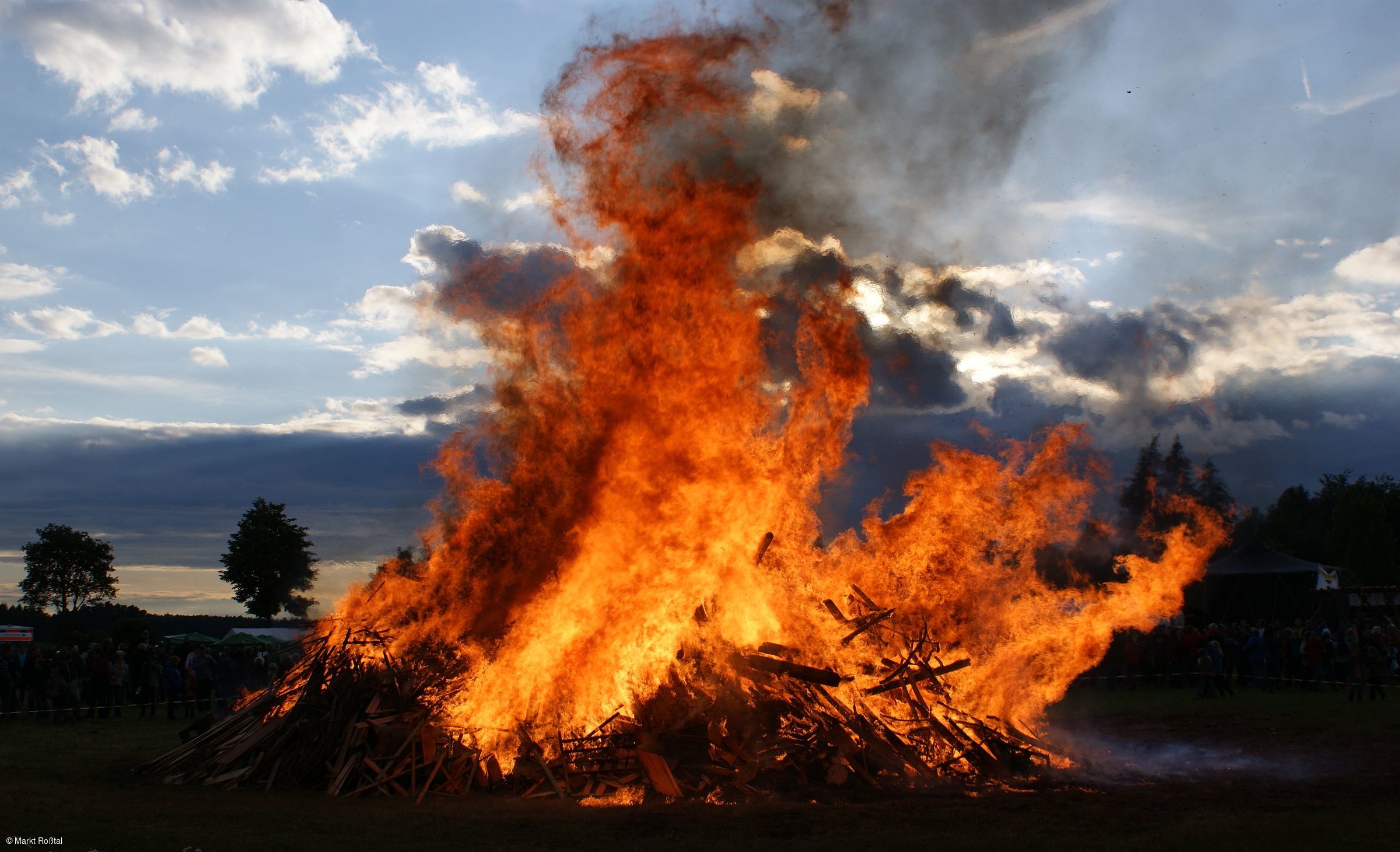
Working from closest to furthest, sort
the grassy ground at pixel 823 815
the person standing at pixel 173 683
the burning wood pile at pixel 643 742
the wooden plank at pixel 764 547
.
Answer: the grassy ground at pixel 823 815 → the burning wood pile at pixel 643 742 → the wooden plank at pixel 764 547 → the person standing at pixel 173 683

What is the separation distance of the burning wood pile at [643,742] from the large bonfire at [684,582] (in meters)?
0.04

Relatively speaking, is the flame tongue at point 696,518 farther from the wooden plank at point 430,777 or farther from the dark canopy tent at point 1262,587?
the dark canopy tent at point 1262,587

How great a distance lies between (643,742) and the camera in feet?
41.2

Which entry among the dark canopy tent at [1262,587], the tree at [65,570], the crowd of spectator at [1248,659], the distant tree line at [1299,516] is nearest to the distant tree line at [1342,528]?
the distant tree line at [1299,516]

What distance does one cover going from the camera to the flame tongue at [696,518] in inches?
554

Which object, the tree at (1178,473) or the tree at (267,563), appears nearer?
the tree at (1178,473)

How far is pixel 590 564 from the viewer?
47.5ft

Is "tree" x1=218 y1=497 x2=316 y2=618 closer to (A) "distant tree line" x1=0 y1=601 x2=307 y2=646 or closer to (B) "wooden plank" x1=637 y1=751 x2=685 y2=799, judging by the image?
(A) "distant tree line" x1=0 y1=601 x2=307 y2=646

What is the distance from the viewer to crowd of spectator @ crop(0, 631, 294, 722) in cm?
2244

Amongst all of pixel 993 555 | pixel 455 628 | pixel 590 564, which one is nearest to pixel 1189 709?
pixel 993 555

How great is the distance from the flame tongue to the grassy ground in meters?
2.34

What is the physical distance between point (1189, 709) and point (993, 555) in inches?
369

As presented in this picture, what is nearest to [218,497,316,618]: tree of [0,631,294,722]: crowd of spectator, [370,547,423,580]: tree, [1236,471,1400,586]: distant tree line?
[0,631,294,722]: crowd of spectator

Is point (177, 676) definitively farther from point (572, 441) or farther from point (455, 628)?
Result: point (572, 441)
